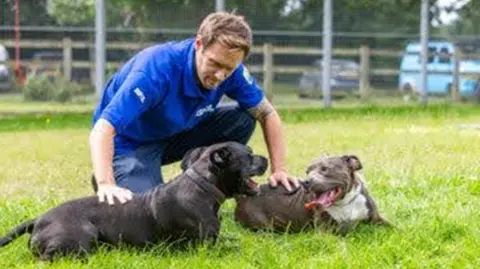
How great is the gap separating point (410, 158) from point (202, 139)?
286 centimetres

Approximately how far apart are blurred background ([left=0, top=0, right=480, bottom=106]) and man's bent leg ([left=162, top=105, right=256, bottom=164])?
8.57 m

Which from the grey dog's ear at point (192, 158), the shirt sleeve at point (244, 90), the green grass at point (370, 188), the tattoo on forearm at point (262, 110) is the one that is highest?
the shirt sleeve at point (244, 90)

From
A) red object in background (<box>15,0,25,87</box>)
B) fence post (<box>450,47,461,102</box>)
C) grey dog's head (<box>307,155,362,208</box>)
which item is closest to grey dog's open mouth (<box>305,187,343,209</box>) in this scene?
grey dog's head (<box>307,155,362,208</box>)

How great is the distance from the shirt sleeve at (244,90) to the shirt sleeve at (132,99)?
52 cm

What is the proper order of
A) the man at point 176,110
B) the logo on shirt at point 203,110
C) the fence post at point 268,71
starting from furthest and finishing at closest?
the fence post at point 268,71
the logo on shirt at point 203,110
the man at point 176,110

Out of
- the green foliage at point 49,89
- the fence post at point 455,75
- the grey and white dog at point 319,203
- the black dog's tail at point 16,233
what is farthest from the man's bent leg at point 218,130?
the fence post at point 455,75

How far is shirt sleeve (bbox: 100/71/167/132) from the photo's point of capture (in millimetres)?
4484

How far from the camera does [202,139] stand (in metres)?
5.55

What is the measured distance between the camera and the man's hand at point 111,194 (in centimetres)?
436

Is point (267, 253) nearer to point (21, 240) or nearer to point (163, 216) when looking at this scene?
point (163, 216)

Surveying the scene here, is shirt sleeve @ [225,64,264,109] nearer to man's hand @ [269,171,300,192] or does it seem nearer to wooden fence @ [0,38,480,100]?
man's hand @ [269,171,300,192]

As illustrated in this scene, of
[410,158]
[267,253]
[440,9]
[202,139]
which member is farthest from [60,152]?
[440,9]

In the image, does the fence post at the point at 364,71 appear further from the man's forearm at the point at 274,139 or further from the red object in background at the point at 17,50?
the man's forearm at the point at 274,139

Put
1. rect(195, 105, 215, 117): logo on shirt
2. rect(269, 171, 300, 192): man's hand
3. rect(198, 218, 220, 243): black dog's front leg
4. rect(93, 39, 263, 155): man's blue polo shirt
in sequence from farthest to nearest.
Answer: rect(195, 105, 215, 117): logo on shirt → rect(269, 171, 300, 192): man's hand → rect(93, 39, 263, 155): man's blue polo shirt → rect(198, 218, 220, 243): black dog's front leg
